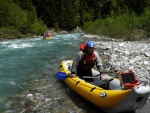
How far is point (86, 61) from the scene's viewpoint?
27.0 ft

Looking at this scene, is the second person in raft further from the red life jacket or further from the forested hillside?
the forested hillside

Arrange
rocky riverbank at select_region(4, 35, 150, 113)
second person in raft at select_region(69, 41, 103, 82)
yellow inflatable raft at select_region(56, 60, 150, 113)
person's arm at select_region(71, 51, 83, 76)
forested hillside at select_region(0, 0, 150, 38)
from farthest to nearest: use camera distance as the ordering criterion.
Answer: forested hillside at select_region(0, 0, 150, 38) → person's arm at select_region(71, 51, 83, 76) → second person in raft at select_region(69, 41, 103, 82) → rocky riverbank at select_region(4, 35, 150, 113) → yellow inflatable raft at select_region(56, 60, 150, 113)

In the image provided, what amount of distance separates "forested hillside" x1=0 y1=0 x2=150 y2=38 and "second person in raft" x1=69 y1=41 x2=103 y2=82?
18248 mm

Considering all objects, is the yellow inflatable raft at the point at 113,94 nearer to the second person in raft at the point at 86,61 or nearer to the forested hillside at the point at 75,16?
the second person in raft at the point at 86,61

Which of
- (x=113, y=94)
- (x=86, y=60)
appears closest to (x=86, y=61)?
(x=86, y=60)

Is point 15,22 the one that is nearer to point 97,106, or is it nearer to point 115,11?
point 97,106

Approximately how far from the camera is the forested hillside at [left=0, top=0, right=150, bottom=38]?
33.7 m

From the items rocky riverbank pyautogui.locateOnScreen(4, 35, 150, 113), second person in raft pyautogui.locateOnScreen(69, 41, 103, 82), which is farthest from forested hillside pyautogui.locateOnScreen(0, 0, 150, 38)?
second person in raft pyautogui.locateOnScreen(69, 41, 103, 82)

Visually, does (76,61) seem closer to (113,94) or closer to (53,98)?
(53,98)

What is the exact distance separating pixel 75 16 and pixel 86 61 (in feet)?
174

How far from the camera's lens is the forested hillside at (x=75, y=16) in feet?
110

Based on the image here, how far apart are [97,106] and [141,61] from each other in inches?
218

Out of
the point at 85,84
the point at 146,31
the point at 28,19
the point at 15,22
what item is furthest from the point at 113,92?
the point at 28,19

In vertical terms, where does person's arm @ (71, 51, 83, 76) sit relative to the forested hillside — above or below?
above
